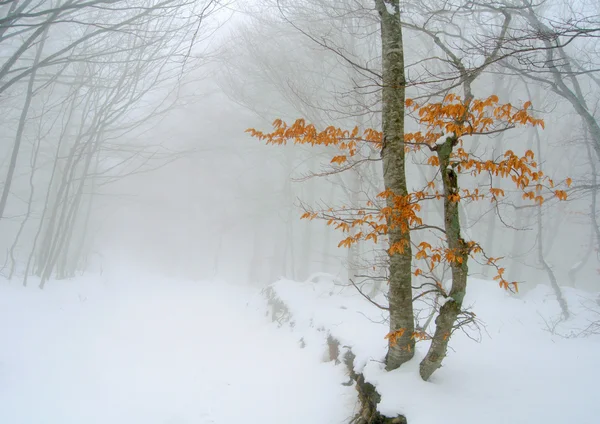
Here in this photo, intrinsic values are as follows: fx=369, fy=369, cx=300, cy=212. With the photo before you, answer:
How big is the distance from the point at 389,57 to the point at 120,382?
6.36 m

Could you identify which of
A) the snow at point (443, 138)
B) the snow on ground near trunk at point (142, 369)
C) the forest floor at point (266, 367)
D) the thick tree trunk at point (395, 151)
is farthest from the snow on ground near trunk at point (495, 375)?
the snow at point (443, 138)

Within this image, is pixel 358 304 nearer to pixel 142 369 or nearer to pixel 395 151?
pixel 142 369

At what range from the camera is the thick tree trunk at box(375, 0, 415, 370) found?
153 inches

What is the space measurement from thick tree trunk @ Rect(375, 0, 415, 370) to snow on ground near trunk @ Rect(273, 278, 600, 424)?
0.54 meters

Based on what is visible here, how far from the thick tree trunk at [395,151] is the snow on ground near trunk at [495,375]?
1.78ft

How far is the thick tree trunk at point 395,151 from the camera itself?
3.88 metres

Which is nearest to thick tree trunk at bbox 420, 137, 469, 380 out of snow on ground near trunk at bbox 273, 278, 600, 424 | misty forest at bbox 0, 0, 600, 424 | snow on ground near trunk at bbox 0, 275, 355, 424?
misty forest at bbox 0, 0, 600, 424

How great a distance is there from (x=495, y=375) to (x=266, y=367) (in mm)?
4231

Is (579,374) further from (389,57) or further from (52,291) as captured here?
(52,291)

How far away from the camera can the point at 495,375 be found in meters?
4.25

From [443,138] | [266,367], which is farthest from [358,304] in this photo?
[443,138]

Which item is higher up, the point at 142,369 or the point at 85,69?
the point at 85,69

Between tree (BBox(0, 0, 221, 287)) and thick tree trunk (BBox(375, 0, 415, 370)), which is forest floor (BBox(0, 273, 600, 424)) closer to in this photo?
thick tree trunk (BBox(375, 0, 415, 370))

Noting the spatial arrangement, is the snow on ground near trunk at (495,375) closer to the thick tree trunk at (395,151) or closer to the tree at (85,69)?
the thick tree trunk at (395,151)
